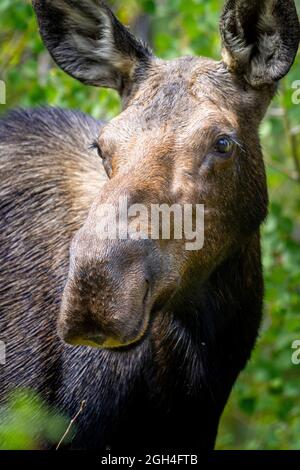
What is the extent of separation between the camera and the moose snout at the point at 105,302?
6184 millimetres

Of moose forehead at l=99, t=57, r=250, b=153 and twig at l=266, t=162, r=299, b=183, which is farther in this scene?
twig at l=266, t=162, r=299, b=183

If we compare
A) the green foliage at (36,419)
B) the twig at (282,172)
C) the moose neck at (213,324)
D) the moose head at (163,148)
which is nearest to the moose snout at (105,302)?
the moose head at (163,148)

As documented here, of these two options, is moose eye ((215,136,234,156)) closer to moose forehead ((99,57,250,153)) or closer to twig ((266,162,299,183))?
moose forehead ((99,57,250,153))

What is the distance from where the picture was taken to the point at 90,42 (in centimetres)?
831

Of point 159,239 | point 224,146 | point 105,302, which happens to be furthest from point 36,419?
point 224,146

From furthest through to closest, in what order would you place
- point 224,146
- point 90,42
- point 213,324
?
1. point 90,42
2. point 213,324
3. point 224,146

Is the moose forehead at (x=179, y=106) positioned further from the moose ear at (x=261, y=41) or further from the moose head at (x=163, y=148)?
the moose ear at (x=261, y=41)

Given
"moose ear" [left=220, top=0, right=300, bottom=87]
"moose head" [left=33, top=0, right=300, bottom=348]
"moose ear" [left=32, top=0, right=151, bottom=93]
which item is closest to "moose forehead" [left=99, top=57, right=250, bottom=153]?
"moose head" [left=33, top=0, right=300, bottom=348]

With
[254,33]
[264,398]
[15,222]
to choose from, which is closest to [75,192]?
[15,222]

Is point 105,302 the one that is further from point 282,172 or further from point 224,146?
point 282,172

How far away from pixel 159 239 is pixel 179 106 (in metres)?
1.04

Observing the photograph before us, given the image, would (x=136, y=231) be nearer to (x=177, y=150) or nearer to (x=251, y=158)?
(x=177, y=150)

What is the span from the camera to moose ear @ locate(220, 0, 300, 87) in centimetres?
766

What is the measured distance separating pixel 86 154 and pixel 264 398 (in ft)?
13.8
